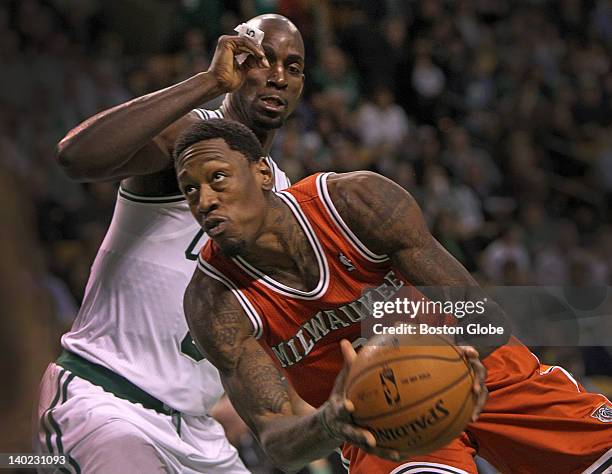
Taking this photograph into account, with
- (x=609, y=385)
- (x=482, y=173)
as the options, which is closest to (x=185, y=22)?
(x=482, y=173)

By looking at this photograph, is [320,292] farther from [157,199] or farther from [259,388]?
[157,199]

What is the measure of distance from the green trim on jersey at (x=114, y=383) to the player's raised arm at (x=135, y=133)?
0.73 m

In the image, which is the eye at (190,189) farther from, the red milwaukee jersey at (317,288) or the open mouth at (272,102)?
the open mouth at (272,102)

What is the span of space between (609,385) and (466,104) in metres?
5.50

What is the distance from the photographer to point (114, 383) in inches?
159

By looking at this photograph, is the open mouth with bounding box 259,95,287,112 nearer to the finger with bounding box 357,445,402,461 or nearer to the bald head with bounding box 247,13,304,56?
the bald head with bounding box 247,13,304,56

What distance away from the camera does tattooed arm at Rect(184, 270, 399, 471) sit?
3.04 m

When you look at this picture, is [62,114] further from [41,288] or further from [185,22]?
[41,288]

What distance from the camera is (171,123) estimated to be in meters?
3.78

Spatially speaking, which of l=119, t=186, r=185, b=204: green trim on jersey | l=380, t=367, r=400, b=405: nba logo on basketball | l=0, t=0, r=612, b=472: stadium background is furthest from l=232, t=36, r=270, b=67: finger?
l=0, t=0, r=612, b=472: stadium background

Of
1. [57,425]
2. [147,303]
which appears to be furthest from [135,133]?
[57,425]

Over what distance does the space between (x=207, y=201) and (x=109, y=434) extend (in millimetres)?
946

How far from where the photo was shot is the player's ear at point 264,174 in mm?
3643

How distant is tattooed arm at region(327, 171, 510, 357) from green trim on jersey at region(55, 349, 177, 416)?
3.50 ft
